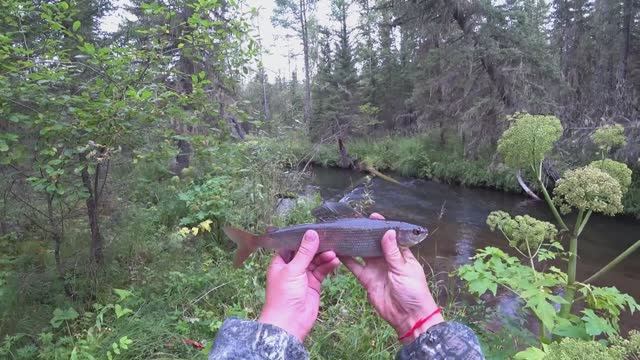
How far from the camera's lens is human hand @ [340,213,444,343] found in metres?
1.96

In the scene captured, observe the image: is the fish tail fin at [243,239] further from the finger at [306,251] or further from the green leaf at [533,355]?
the green leaf at [533,355]

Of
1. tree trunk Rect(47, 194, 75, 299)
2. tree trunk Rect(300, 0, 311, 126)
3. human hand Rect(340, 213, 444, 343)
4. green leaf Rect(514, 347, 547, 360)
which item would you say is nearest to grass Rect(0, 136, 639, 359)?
tree trunk Rect(47, 194, 75, 299)

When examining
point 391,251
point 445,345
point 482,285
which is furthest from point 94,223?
point 445,345

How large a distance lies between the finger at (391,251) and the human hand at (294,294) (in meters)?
0.38

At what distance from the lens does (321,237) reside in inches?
92.1

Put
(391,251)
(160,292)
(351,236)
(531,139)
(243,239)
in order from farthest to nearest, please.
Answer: (160,292)
(531,139)
(243,239)
(351,236)
(391,251)

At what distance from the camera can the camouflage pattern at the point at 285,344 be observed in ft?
4.88

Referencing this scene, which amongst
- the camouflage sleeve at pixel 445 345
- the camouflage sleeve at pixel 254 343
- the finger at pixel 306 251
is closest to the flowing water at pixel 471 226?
the finger at pixel 306 251

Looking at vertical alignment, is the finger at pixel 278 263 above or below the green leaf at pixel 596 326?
above

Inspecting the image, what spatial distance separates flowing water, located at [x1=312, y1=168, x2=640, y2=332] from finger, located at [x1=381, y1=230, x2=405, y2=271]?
3238 millimetres

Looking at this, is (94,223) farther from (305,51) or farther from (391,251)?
(305,51)

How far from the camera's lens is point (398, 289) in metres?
2.08

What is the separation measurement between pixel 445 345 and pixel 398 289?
0.48 metres

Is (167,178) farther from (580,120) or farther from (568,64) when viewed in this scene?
(568,64)
